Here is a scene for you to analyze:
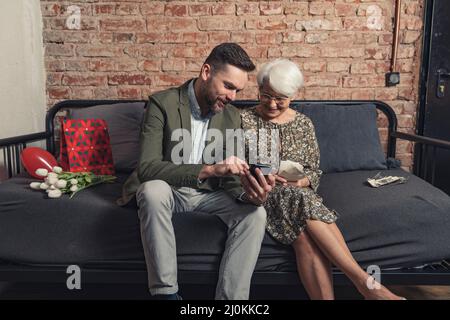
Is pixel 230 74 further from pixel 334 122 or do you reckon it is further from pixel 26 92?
pixel 26 92

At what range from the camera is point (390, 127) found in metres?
2.49

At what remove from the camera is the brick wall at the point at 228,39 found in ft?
8.14

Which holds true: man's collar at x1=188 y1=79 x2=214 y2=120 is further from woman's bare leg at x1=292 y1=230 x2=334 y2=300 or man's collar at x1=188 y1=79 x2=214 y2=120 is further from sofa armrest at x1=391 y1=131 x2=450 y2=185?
sofa armrest at x1=391 y1=131 x2=450 y2=185

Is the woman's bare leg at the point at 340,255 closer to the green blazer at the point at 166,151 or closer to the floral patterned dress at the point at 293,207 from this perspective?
the floral patterned dress at the point at 293,207

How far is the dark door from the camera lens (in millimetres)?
2488

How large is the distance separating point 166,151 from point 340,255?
0.77 m

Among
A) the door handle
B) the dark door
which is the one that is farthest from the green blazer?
the door handle

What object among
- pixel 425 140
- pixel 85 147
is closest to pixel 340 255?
pixel 425 140

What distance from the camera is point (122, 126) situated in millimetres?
2291

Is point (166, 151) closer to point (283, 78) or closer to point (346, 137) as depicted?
point (283, 78)

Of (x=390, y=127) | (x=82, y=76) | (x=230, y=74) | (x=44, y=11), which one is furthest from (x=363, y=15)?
(x=44, y=11)

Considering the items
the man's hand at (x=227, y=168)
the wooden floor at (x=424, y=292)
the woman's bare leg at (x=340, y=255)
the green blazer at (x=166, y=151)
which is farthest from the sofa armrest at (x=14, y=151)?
the wooden floor at (x=424, y=292)
